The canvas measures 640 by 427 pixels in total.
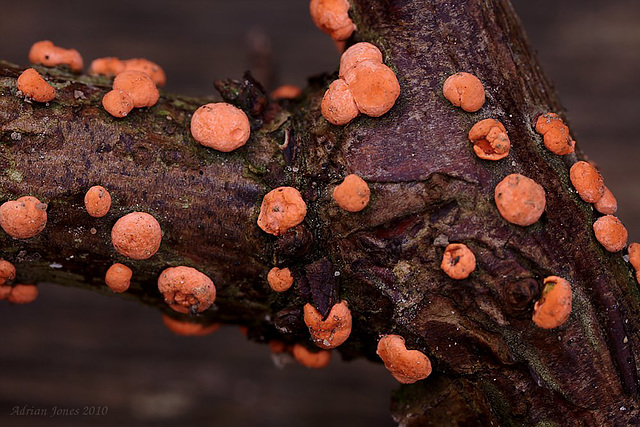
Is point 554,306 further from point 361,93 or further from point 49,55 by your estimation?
point 49,55

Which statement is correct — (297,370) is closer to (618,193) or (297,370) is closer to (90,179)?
(618,193)

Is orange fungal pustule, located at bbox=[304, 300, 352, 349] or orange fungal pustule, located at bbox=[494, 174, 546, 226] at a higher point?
orange fungal pustule, located at bbox=[494, 174, 546, 226]

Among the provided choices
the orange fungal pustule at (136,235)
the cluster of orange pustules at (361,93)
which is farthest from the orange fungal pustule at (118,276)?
the cluster of orange pustules at (361,93)

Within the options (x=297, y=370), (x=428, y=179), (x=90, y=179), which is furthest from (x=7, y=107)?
(x=297, y=370)

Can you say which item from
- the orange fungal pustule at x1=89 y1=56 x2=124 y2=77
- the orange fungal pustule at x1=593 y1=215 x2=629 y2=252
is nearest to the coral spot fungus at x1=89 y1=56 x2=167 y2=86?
the orange fungal pustule at x1=89 y1=56 x2=124 y2=77

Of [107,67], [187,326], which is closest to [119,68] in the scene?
[107,67]

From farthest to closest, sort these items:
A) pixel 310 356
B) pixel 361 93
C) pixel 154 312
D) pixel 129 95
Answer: pixel 154 312, pixel 310 356, pixel 129 95, pixel 361 93

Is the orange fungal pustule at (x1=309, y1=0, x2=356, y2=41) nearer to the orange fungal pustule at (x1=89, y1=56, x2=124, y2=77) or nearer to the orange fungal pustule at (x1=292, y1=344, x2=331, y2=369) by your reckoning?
the orange fungal pustule at (x1=89, y1=56, x2=124, y2=77)
